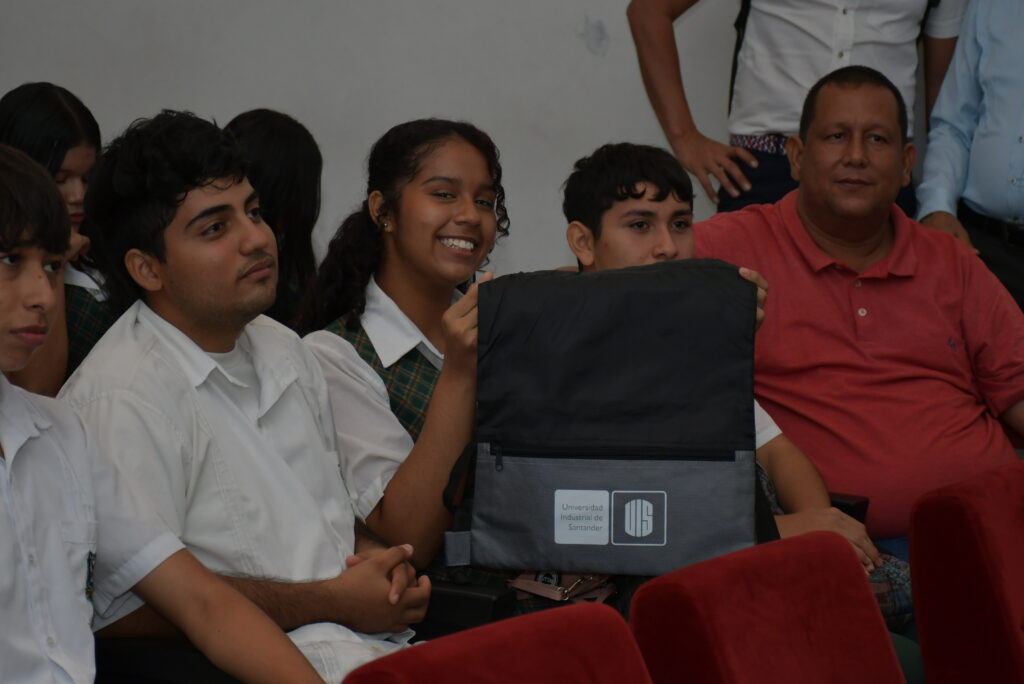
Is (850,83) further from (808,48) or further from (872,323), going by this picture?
(872,323)

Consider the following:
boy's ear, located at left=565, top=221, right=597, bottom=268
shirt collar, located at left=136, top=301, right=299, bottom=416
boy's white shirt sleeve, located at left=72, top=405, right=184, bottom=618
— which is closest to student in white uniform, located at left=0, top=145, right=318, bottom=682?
boy's white shirt sleeve, located at left=72, top=405, right=184, bottom=618

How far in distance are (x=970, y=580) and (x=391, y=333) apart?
104 centimetres

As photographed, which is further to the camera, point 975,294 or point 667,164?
point 975,294

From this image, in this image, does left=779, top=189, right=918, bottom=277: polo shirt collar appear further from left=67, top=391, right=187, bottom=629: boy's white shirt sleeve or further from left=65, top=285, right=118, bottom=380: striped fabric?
left=67, top=391, right=187, bottom=629: boy's white shirt sleeve

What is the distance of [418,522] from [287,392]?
297 millimetres

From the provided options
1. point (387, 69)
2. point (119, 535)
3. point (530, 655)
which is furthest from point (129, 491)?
point (387, 69)

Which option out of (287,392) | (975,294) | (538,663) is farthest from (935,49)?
(538,663)

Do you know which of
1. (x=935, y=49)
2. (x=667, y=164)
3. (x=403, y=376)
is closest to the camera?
(x=403, y=376)

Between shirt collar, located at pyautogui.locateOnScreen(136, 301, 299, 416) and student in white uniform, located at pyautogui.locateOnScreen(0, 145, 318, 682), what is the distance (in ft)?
0.79

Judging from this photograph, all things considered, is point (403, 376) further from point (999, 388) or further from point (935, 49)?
point (935, 49)

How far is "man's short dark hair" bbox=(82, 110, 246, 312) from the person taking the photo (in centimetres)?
183

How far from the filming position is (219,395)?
1800 mm

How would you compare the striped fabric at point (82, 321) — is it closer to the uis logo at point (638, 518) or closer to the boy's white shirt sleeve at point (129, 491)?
the boy's white shirt sleeve at point (129, 491)

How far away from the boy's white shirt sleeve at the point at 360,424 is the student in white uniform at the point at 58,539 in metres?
0.49
